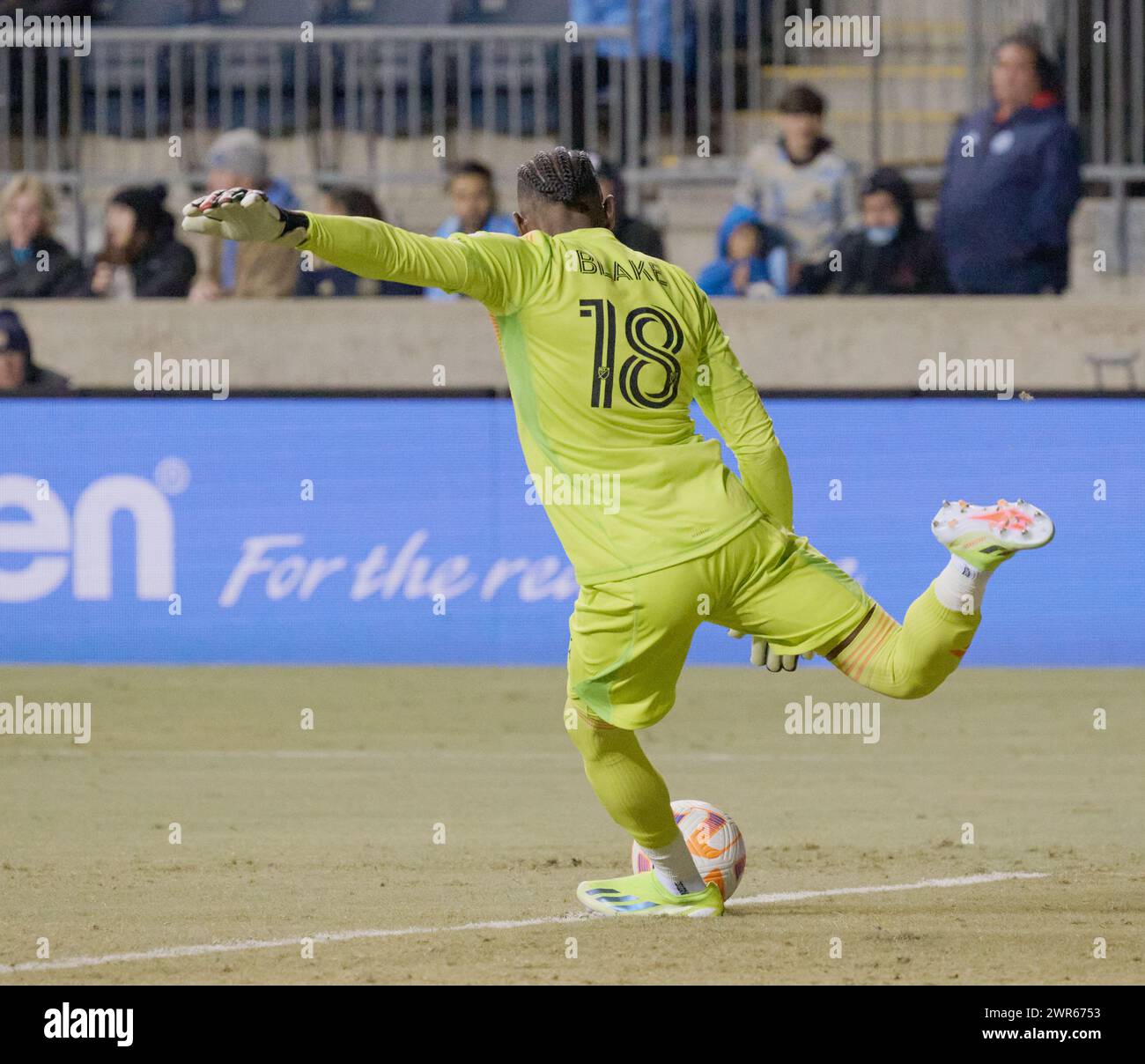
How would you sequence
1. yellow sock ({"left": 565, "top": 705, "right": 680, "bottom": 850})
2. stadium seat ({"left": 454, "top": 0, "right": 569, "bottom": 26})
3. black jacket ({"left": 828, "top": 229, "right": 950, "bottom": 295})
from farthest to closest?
stadium seat ({"left": 454, "top": 0, "right": 569, "bottom": 26}) → black jacket ({"left": 828, "top": 229, "right": 950, "bottom": 295}) → yellow sock ({"left": 565, "top": 705, "right": 680, "bottom": 850})

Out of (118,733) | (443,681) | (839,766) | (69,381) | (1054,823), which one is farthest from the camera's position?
(69,381)

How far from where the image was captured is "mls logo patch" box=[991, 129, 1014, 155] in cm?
1408

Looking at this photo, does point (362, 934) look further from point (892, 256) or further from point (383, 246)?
point (892, 256)

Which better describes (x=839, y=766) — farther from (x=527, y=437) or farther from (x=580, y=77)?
(x=580, y=77)

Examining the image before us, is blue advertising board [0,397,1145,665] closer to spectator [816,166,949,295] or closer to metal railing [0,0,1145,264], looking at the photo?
spectator [816,166,949,295]

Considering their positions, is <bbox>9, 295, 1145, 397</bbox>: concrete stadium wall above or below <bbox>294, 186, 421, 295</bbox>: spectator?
below

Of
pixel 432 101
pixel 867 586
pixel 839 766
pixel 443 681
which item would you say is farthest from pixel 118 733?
pixel 432 101

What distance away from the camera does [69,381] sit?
585 inches

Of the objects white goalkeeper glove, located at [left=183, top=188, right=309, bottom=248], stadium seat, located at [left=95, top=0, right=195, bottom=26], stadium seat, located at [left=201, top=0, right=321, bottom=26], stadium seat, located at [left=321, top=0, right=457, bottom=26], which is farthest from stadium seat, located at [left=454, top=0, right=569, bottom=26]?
white goalkeeper glove, located at [left=183, top=188, right=309, bottom=248]

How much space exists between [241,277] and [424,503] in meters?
3.43

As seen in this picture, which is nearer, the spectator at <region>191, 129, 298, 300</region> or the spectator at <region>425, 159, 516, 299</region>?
the spectator at <region>425, 159, 516, 299</region>

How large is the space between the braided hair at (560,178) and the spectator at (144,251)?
30.7 ft

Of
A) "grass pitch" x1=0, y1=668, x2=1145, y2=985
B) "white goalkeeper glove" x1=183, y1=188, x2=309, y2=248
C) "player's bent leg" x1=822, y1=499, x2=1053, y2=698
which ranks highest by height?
"white goalkeeper glove" x1=183, y1=188, x2=309, y2=248

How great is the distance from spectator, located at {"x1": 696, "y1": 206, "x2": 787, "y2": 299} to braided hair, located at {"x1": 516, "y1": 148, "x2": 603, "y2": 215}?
341 inches
